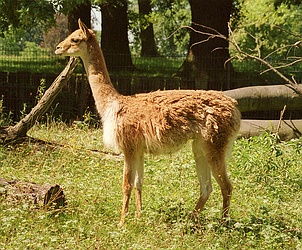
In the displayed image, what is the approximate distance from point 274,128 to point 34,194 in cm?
612

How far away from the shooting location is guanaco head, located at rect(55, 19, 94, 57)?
7.96m

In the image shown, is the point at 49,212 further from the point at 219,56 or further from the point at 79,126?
the point at 219,56

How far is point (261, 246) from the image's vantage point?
669cm

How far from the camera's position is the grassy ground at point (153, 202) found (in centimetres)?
655

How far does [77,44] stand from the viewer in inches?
314

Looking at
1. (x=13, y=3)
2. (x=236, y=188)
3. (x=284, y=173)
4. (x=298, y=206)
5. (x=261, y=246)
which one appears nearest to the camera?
(x=261, y=246)

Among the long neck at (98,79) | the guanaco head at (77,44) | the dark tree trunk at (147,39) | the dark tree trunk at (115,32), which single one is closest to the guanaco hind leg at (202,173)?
the long neck at (98,79)

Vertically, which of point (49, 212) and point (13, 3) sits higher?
point (13, 3)

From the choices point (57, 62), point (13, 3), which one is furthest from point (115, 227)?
point (57, 62)

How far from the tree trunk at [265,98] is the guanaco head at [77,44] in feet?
16.9

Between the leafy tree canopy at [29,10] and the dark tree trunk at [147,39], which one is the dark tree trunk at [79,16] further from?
the dark tree trunk at [147,39]

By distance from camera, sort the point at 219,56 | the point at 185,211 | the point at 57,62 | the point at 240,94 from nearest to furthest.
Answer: the point at 185,211 → the point at 240,94 → the point at 219,56 → the point at 57,62

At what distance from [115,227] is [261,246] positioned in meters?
1.61

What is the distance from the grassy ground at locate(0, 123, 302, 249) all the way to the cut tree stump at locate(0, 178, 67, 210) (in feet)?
0.35
